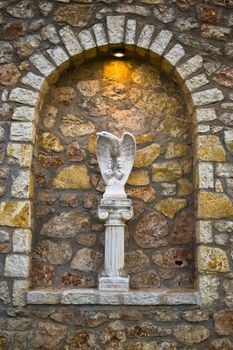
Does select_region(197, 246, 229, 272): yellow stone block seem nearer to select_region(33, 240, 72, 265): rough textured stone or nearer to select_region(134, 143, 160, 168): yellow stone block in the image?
select_region(134, 143, 160, 168): yellow stone block

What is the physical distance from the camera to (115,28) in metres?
4.12

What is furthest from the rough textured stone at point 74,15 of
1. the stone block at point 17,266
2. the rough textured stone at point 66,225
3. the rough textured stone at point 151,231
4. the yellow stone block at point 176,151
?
the stone block at point 17,266

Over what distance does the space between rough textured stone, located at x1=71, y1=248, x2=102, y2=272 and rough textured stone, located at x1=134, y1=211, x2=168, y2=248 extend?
378 mm

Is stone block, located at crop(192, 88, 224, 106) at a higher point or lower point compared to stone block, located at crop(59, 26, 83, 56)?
lower

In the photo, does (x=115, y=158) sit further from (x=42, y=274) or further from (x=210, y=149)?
(x=42, y=274)

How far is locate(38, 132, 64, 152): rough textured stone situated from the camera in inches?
167

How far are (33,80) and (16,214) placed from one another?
3.78ft

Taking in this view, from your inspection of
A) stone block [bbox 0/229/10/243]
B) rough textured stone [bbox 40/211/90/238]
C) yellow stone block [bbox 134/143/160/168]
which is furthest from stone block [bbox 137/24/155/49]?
stone block [bbox 0/229/10/243]

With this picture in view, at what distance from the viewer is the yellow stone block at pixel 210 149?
3939 millimetres

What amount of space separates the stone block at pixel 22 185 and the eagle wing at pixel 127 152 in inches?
31.5

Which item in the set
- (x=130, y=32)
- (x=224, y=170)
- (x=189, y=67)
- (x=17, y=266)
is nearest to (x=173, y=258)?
(x=224, y=170)

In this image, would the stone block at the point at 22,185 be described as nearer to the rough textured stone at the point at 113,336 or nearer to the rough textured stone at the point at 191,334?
the rough textured stone at the point at 113,336

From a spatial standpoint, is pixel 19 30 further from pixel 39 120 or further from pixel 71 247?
pixel 71 247

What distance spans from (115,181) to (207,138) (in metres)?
0.85
